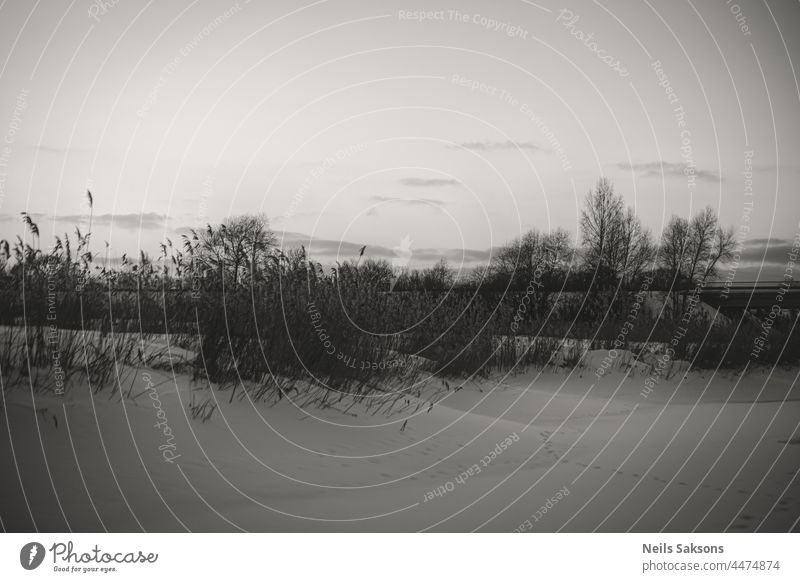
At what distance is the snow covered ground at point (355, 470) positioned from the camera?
3322mm

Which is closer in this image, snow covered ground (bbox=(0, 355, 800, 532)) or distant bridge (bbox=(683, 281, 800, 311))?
snow covered ground (bbox=(0, 355, 800, 532))

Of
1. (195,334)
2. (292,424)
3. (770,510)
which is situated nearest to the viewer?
(770,510)

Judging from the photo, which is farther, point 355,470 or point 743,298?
point 743,298

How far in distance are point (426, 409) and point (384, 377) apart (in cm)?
88

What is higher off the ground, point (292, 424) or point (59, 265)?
point (59, 265)

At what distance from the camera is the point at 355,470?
14.1 feet

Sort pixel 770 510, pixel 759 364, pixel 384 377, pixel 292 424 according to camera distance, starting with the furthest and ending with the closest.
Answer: pixel 759 364, pixel 384 377, pixel 292 424, pixel 770 510

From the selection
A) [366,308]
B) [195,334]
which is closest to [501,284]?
[366,308]

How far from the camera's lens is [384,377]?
6.88 meters

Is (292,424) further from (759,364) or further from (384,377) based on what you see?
(759,364)

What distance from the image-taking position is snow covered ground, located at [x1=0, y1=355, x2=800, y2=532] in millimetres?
3322

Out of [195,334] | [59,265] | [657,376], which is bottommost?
[657,376]

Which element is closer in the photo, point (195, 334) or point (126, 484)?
point (126, 484)

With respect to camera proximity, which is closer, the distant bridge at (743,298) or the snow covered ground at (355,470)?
the snow covered ground at (355,470)
